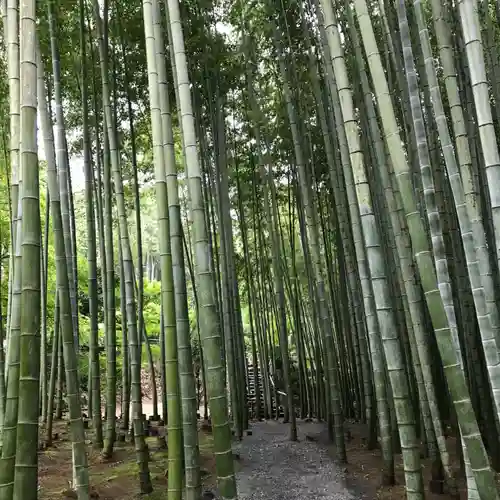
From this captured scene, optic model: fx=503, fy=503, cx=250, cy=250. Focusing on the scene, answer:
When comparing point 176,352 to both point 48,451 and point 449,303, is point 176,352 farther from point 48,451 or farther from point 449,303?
point 48,451

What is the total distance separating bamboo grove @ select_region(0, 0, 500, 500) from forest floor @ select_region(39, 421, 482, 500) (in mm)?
150

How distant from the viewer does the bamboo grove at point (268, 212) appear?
173cm

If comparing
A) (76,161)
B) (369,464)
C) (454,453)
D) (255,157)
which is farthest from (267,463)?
(76,161)

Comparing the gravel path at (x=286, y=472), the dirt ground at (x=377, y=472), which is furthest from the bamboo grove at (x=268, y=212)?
the gravel path at (x=286, y=472)

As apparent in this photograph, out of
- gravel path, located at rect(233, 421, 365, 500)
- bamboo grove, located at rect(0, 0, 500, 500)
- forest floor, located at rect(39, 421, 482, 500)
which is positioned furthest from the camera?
gravel path, located at rect(233, 421, 365, 500)

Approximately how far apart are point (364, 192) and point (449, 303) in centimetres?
87

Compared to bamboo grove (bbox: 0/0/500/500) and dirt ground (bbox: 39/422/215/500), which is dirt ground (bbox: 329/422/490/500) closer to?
bamboo grove (bbox: 0/0/500/500)

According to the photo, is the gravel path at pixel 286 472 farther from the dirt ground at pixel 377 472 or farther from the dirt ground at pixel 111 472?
the dirt ground at pixel 111 472

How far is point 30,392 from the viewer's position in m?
1.50

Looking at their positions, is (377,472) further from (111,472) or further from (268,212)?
(268,212)

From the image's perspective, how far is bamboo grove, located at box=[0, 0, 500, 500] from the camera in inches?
68.0

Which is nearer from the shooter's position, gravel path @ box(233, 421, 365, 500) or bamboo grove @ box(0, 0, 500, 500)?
bamboo grove @ box(0, 0, 500, 500)

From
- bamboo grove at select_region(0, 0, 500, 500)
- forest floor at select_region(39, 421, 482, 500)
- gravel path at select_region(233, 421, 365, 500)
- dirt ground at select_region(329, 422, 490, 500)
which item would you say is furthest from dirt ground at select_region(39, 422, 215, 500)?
dirt ground at select_region(329, 422, 490, 500)

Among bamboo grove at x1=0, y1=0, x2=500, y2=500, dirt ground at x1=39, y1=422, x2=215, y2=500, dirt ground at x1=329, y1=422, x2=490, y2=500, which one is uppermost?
bamboo grove at x1=0, y1=0, x2=500, y2=500
